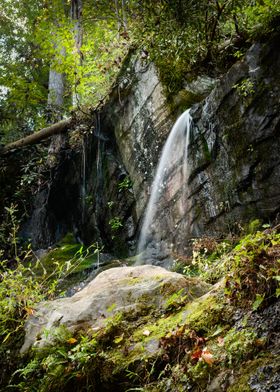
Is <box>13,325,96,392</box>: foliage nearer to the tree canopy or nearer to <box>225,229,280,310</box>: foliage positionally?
<box>225,229,280,310</box>: foliage

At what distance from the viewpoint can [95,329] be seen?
245cm

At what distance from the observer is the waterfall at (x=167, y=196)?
22.7ft

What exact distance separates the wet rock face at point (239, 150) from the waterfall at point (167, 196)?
0.94ft

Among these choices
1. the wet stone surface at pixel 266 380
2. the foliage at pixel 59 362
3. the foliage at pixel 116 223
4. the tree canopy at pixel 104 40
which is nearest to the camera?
the wet stone surface at pixel 266 380

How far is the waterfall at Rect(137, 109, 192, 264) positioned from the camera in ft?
22.7

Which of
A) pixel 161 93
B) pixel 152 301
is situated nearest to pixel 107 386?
pixel 152 301

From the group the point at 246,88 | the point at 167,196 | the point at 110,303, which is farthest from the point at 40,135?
the point at 110,303

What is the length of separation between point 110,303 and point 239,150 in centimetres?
394

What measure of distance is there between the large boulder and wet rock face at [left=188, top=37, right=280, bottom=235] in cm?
312

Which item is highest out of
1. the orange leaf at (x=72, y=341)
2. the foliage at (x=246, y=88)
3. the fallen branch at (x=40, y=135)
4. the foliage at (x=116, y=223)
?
the fallen branch at (x=40, y=135)

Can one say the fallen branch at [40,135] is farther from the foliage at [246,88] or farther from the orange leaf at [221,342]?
the orange leaf at [221,342]

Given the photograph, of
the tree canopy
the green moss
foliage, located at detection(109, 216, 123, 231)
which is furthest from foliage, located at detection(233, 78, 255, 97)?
the green moss

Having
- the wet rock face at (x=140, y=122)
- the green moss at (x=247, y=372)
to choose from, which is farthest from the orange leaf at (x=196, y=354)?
the wet rock face at (x=140, y=122)

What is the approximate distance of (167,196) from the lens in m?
7.25
